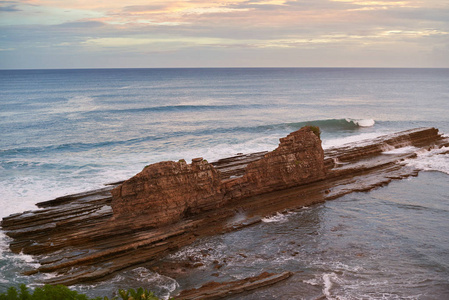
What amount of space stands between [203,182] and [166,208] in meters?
3.58

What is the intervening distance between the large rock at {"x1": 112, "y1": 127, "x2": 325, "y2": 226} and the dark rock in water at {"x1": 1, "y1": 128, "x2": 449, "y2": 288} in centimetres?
7

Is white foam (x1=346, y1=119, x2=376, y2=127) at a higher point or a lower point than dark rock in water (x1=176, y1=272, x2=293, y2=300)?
higher

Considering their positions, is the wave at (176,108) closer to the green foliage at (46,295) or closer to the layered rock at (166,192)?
the layered rock at (166,192)

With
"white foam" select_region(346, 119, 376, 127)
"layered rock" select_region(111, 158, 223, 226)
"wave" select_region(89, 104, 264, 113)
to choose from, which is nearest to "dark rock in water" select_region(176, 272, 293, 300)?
"layered rock" select_region(111, 158, 223, 226)

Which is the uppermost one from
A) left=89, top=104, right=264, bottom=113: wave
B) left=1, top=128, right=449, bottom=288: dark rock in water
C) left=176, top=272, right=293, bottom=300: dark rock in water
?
left=89, top=104, right=264, bottom=113: wave

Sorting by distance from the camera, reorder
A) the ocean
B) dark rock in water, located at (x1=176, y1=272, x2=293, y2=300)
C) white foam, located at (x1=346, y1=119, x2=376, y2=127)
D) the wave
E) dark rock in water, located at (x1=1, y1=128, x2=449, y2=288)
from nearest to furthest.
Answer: dark rock in water, located at (x1=176, y1=272, x2=293, y2=300), the ocean, dark rock in water, located at (x1=1, y1=128, x2=449, y2=288), white foam, located at (x1=346, y1=119, x2=376, y2=127), the wave

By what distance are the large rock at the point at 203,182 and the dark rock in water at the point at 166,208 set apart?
0.07 metres

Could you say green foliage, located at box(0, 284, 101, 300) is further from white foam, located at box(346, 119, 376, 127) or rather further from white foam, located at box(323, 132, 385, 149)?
white foam, located at box(346, 119, 376, 127)

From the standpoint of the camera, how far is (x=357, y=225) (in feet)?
94.8

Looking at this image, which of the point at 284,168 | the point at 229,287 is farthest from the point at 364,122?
the point at 229,287

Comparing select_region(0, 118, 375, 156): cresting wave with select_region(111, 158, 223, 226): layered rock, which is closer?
select_region(111, 158, 223, 226): layered rock

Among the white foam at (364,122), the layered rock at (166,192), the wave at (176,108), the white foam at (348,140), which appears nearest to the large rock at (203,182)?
the layered rock at (166,192)

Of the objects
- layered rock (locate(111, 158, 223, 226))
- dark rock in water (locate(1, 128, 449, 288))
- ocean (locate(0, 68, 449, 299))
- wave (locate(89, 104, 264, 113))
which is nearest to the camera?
ocean (locate(0, 68, 449, 299))

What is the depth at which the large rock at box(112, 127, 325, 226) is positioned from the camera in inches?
1081
